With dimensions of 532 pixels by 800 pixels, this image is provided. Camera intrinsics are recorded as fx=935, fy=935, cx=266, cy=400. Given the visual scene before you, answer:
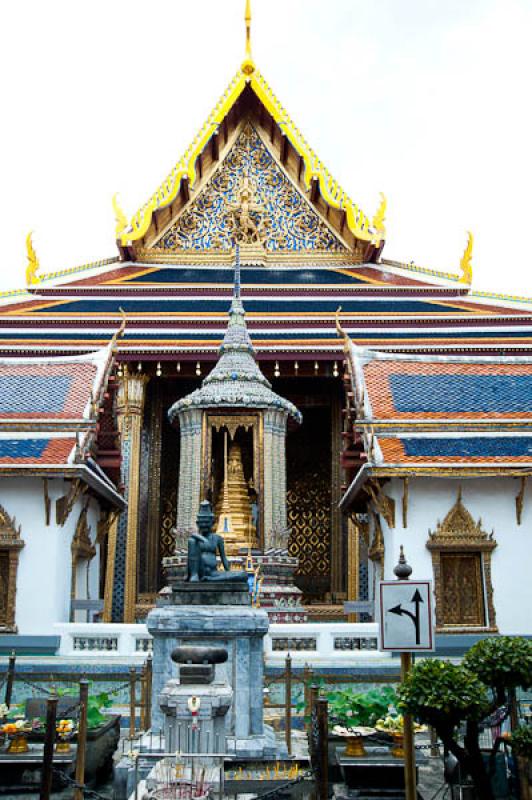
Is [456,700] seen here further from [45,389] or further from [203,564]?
[45,389]

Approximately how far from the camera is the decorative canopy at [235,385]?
10.8 m

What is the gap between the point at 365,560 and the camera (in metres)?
14.0

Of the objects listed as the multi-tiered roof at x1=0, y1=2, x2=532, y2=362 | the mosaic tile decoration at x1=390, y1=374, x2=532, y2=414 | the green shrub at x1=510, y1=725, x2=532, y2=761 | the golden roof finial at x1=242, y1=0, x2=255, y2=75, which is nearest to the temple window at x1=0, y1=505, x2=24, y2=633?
the mosaic tile decoration at x1=390, y1=374, x2=532, y2=414

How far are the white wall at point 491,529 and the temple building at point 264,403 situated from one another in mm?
23

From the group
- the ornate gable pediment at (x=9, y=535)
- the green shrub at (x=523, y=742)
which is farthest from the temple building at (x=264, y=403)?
the green shrub at (x=523, y=742)

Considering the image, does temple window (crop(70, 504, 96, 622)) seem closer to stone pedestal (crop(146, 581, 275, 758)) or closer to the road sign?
stone pedestal (crop(146, 581, 275, 758))

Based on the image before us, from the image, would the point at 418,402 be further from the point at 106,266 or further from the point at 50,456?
the point at 106,266

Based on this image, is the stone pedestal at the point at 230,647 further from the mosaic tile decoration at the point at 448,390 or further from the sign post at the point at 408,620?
the mosaic tile decoration at the point at 448,390

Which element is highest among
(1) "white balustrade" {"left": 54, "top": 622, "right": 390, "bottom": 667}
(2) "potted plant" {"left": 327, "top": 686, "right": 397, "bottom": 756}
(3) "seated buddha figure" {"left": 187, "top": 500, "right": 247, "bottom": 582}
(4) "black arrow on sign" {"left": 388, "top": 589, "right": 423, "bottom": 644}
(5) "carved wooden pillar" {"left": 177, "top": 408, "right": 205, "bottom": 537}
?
(5) "carved wooden pillar" {"left": 177, "top": 408, "right": 205, "bottom": 537}

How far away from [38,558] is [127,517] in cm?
405

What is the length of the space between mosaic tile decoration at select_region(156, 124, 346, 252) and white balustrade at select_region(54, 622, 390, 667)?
33.2ft

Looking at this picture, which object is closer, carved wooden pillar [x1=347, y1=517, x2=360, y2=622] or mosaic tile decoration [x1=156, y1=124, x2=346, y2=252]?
carved wooden pillar [x1=347, y1=517, x2=360, y2=622]

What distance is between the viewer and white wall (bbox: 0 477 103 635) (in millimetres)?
9625

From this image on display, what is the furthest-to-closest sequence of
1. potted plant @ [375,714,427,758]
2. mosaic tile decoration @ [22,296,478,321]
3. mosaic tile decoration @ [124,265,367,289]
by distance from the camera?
mosaic tile decoration @ [124,265,367,289] → mosaic tile decoration @ [22,296,478,321] → potted plant @ [375,714,427,758]
